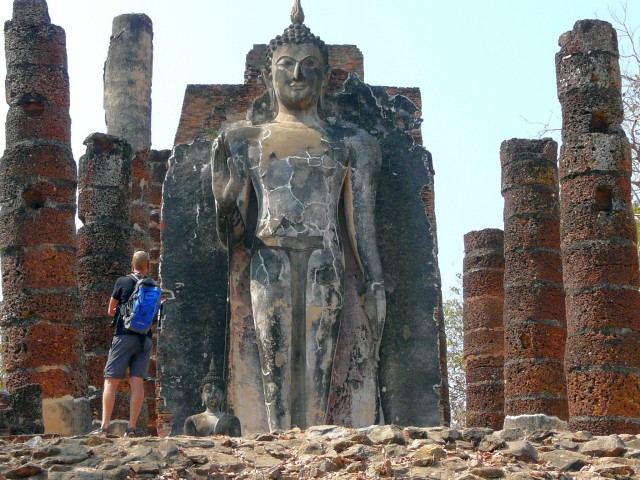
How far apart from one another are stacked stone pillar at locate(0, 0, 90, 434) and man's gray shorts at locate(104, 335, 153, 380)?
2.99 meters

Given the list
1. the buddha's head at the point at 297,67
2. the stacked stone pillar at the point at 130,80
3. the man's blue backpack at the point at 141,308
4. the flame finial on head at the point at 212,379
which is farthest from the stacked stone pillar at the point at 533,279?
the stacked stone pillar at the point at 130,80

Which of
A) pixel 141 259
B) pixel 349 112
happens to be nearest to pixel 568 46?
pixel 349 112

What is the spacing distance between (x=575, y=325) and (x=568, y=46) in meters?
2.42

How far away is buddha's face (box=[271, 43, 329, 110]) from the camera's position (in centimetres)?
1192

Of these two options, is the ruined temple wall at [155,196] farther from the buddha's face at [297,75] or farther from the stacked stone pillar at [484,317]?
the buddha's face at [297,75]

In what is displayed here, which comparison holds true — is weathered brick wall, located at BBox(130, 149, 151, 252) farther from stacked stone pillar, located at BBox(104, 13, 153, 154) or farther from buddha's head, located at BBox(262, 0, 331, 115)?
buddha's head, located at BBox(262, 0, 331, 115)

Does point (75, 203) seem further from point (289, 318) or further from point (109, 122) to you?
point (109, 122)

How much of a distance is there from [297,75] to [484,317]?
684cm

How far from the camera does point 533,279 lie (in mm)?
15953

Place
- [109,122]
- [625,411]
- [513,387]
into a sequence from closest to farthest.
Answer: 1. [625,411]
2. [513,387]
3. [109,122]

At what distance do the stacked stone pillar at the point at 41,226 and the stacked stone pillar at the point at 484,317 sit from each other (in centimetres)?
544

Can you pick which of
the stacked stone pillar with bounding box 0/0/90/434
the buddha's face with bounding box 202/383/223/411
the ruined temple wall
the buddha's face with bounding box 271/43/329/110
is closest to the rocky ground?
the buddha's face with bounding box 202/383/223/411

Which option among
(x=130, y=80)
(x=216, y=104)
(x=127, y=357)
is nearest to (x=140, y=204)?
(x=130, y=80)

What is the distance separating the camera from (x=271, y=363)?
1121cm
